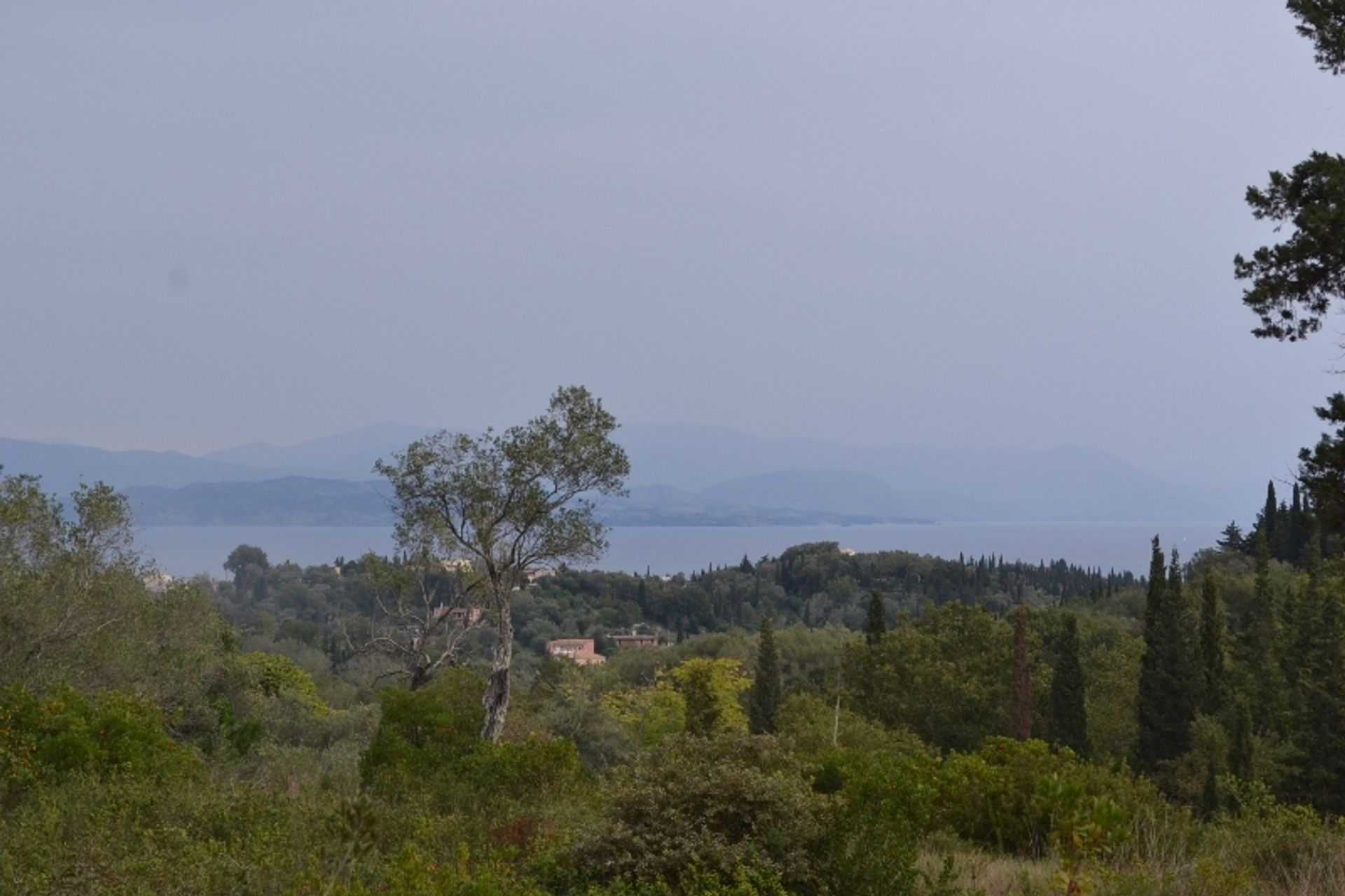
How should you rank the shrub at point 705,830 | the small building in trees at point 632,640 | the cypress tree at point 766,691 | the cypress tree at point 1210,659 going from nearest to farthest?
the shrub at point 705,830
the cypress tree at point 1210,659
the cypress tree at point 766,691
the small building in trees at point 632,640

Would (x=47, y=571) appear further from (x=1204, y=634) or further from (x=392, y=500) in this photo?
(x=1204, y=634)

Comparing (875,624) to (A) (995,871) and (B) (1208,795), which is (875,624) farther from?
(A) (995,871)

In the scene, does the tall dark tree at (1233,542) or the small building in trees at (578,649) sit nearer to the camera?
the small building in trees at (578,649)

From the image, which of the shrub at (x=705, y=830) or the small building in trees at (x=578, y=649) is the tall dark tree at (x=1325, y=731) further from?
the small building in trees at (x=578, y=649)

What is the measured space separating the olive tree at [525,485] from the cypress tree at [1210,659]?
21.1m

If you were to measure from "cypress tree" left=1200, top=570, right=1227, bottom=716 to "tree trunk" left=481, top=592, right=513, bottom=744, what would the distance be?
22.2 meters

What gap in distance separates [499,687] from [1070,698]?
1993 cm

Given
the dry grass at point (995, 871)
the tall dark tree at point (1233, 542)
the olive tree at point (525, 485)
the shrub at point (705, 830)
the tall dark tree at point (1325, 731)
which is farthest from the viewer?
the tall dark tree at point (1233, 542)

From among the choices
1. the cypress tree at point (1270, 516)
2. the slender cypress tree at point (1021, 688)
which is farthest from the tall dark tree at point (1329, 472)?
the cypress tree at point (1270, 516)

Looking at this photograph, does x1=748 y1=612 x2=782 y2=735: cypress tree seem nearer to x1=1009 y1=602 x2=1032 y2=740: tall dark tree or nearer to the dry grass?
x1=1009 y1=602 x2=1032 y2=740: tall dark tree

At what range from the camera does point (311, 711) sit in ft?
88.0

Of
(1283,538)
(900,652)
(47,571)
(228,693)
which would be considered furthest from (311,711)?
(1283,538)

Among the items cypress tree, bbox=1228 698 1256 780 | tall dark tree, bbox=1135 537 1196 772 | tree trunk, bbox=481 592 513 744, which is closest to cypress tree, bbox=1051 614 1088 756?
tall dark tree, bbox=1135 537 1196 772

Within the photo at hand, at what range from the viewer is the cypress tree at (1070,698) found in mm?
29969
